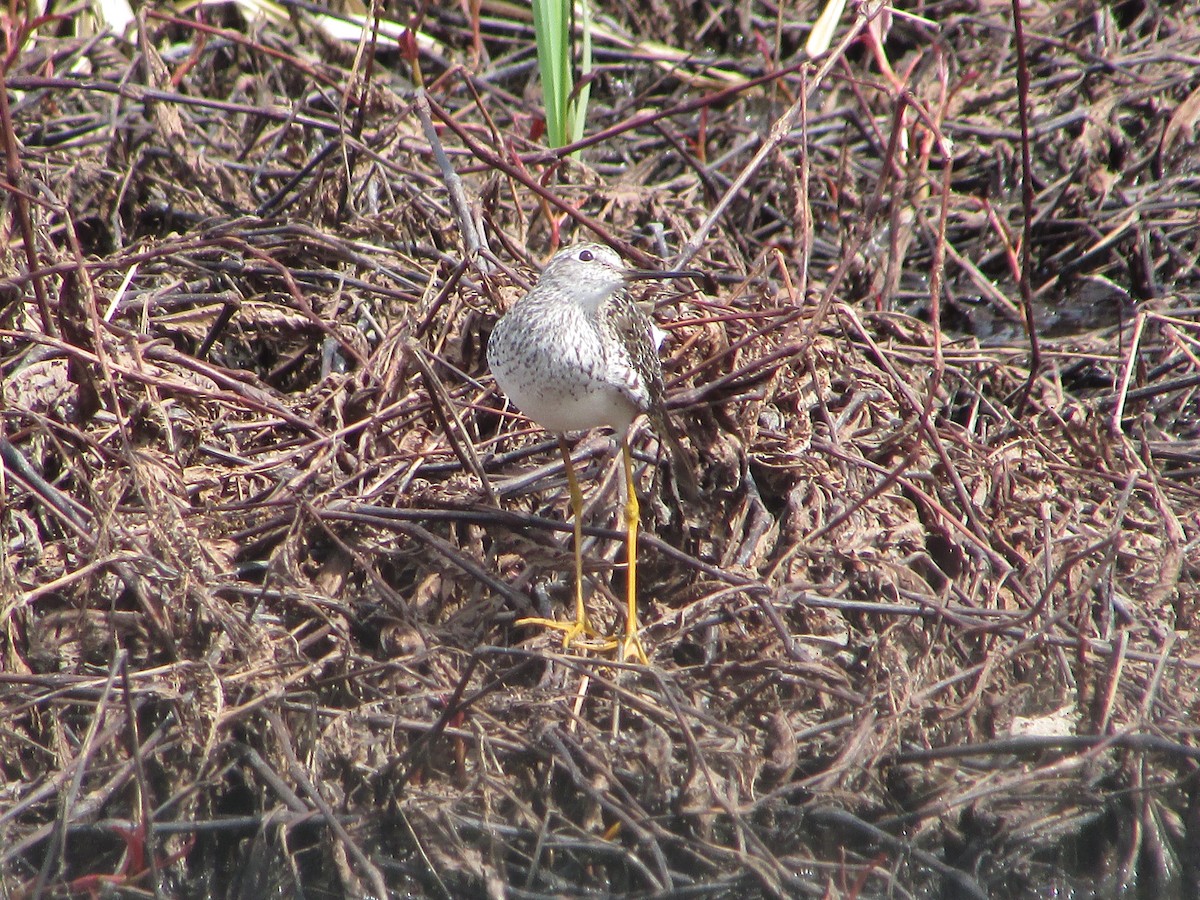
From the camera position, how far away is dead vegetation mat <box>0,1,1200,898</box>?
4.02 m

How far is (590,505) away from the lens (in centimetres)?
515

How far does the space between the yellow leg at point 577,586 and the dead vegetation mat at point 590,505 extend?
0.30 ft

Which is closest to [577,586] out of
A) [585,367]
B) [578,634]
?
[578,634]

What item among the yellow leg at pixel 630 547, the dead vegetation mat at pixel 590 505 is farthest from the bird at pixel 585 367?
the dead vegetation mat at pixel 590 505

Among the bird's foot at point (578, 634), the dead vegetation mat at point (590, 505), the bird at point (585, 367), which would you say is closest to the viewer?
the dead vegetation mat at point (590, 505)

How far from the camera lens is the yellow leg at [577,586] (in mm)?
4684

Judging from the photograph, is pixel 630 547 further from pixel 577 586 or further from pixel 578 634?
pixel 578 634

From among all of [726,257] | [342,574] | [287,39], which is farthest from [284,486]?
[287,39]

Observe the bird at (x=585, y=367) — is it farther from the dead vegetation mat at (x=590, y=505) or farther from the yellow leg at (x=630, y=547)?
the dead vegetation mat at (x=590, y=505)

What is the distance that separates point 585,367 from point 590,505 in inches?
34.4

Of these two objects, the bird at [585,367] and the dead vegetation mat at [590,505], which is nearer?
the dead vegetation mat at [590,505]

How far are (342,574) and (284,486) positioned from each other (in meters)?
0.44

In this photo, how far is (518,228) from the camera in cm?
620

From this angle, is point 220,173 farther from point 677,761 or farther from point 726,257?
point 677,761
